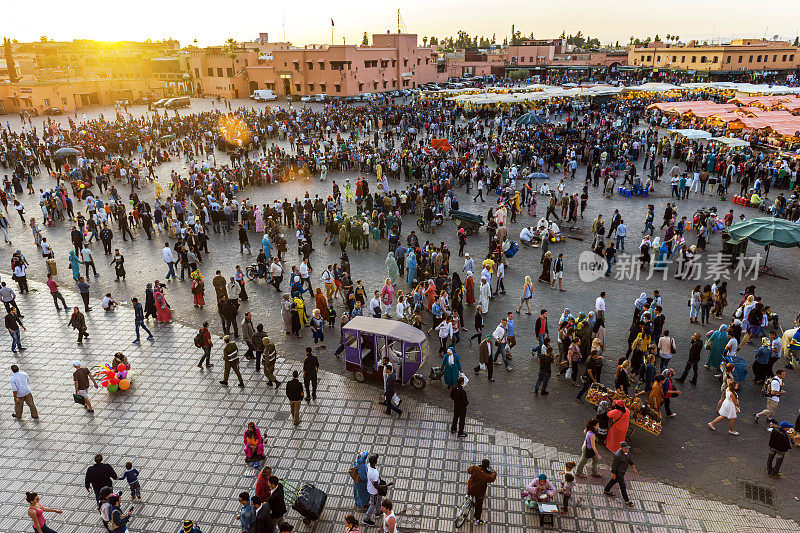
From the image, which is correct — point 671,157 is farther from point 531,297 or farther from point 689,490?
point 689,490

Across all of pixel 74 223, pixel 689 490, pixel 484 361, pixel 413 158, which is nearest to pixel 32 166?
pixel 74 223

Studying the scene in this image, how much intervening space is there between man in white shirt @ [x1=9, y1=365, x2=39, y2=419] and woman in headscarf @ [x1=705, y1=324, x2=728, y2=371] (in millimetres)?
14125

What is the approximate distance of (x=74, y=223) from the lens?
21047 mm

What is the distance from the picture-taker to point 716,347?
34.2 feet

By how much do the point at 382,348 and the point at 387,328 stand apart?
44 centimetres

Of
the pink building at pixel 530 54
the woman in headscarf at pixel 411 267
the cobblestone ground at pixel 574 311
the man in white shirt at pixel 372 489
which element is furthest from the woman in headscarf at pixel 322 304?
the pink building at pixel 530 54

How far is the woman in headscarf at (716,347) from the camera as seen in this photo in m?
10.4

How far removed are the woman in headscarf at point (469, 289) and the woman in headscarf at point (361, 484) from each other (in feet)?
23.3

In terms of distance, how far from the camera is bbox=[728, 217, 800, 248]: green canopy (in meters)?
13.4

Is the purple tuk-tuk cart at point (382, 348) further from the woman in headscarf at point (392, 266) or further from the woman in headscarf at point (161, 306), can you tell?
the woman in headscarf at point (161, 306)

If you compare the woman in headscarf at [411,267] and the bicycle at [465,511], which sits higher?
the woman in headscarf at [411,267]

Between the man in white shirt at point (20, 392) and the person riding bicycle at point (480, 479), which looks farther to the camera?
the man in white shirt at point (20, 392)

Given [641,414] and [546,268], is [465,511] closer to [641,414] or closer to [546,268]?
[641,414]

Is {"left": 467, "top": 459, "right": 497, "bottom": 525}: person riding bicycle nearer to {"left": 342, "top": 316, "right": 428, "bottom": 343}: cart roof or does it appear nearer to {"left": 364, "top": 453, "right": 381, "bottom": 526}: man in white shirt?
{"left": 364, "top": 453, "right": 381, "bottom": 526}: man in white shirt
